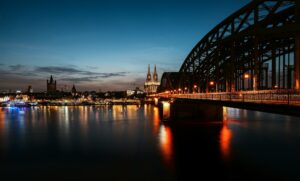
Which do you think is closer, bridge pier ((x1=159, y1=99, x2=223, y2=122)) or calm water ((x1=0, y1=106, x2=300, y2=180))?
calm water ((x1=0, y1=106, x2=300, y2=180))

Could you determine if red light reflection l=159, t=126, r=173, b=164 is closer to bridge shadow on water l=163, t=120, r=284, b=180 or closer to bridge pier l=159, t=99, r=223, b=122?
bridge shadow on water l=163, t=120, r=284, b=180

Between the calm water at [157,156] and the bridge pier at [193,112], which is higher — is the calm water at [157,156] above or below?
below

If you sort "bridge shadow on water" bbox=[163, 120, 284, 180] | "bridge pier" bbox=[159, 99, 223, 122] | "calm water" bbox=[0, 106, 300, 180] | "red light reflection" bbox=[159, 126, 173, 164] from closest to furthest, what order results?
"bridge shadow on water" bbox=[163, 120, 284, 180]
"calm water" bbox=[0, 106, 300, 180]
"red light reflection" bbox=[159, 126, 173, 164]
"bridge pier" bbox=[159, 99, 223, 122]

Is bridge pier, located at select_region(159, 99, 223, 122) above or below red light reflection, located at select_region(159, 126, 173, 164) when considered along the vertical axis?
above

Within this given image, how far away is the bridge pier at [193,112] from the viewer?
59656 millimetres

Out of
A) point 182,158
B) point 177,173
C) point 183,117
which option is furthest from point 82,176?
point 183,117

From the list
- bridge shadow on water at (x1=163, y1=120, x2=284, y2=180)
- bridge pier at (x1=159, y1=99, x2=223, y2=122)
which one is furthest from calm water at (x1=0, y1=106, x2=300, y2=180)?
bridge pier at (x1=159, y1=99, x2=223, y2=122)

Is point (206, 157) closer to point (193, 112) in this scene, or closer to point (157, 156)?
point (157, 156)

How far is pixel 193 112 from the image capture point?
61781 millimetres

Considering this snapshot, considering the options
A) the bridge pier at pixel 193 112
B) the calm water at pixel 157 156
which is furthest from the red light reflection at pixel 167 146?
the bridge pier at pixel 193 112

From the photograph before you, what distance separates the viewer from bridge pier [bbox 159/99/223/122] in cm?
5966

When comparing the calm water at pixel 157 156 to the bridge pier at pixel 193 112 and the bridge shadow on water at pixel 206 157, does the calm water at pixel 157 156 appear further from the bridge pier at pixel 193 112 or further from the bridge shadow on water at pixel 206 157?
the bridge pier at pixel 193 112

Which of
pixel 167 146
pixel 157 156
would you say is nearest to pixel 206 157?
pixel 157 156

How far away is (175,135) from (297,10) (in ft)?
92.3
